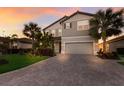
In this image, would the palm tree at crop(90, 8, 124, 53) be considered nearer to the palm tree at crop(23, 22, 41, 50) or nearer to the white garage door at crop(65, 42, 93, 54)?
the white garage door at crop(65, 42, 93, 54)

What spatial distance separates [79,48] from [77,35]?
213 cm

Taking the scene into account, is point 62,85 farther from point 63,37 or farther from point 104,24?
point 63,37

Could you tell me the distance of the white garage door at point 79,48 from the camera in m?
25.6

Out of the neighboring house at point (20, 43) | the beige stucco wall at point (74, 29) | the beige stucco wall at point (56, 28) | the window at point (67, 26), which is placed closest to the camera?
the beige stucco wall at point (74, 29)

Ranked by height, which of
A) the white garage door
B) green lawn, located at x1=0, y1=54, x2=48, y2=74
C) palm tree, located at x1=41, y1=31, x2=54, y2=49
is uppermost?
palm tree, located at x1=41, y1=31, x2=54, y2=49

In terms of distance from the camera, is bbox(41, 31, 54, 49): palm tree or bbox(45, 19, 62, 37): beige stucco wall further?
bbox(45, 19, 62, 37): beige stucco wall

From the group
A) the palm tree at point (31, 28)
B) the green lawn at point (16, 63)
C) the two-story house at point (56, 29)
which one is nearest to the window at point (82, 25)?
the two-story house at point (56, 29)

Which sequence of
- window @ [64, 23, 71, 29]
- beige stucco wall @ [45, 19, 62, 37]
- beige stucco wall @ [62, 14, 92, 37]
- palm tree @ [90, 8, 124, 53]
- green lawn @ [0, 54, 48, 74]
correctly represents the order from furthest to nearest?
beige stucco wall @ [45, 19, 62, 37] → window @ [64, 23, 71, 29] → beige stucco wall @ [62, 14, 92, 37] → palm tree @ [90, 8, 124, 53] → green lawn @ [0, 54, 48, 74]

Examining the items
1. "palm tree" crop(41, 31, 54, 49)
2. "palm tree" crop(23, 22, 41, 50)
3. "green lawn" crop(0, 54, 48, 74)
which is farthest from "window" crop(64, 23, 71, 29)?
"green lawn" crop(0, 54, 48, 74)

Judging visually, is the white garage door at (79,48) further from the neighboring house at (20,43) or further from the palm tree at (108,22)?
the neighboring house at (20,43)

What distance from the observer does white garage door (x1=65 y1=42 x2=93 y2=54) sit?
25578mm
